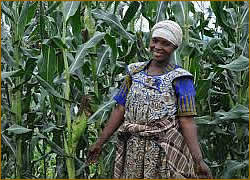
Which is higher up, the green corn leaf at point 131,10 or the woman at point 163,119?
the green corn leaf at point 131,10

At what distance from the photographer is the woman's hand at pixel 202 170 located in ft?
6.75

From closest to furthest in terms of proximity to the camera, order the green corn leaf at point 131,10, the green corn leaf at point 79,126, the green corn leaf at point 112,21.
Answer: the green corn leaf at point 79,126, the green corn leaf at point 112,21, the green corn leaf at point 131,10

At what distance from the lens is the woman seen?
2074mm

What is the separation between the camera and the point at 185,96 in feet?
6.83

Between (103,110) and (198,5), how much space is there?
1018 millimetres

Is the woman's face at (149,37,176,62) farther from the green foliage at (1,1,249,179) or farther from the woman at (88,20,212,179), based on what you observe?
the green foliage at (1,1,249,179)

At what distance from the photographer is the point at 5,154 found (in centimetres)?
301

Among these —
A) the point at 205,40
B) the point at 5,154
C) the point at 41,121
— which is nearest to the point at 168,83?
the point at 205,40

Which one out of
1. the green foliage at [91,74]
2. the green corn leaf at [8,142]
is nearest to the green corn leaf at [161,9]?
the green foliage at [91,74]

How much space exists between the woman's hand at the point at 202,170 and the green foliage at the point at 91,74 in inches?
19.0

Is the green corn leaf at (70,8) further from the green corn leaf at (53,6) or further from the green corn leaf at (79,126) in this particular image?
the green corn leaf at (79,126)

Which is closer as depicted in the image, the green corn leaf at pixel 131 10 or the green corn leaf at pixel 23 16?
the green corn leaf at pixel 23 16

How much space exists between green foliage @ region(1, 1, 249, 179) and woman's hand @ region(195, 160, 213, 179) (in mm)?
483

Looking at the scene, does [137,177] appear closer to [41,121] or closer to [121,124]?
[121,124]
